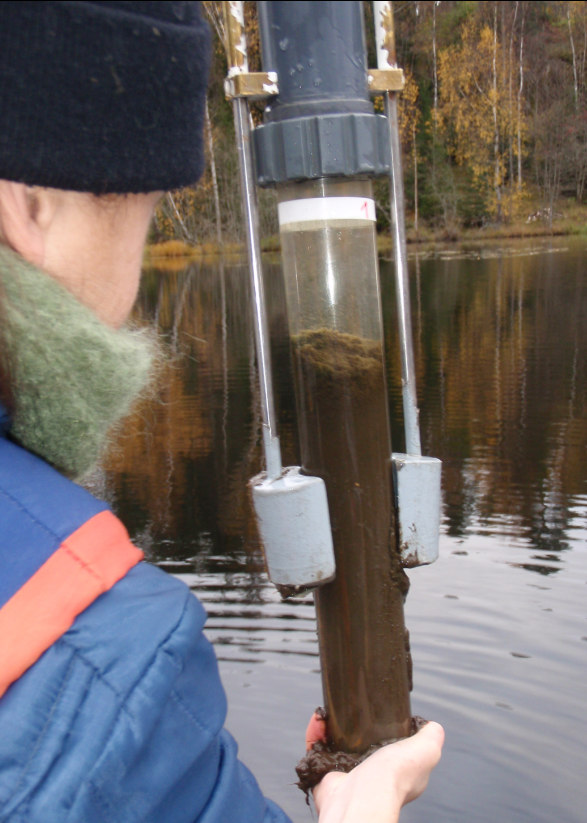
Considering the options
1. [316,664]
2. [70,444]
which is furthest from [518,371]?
[70,444]

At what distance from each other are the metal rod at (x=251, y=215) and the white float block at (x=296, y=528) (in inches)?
2.2

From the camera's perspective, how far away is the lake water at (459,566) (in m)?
3.50

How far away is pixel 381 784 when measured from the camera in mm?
1497

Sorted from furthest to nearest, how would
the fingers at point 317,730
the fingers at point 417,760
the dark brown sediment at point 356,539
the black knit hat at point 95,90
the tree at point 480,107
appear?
the tree at point 480,107 < the fingers at point 317,730 < the dark brown sediment at point 356,539 < the fingers at point 417,760 < the black knit hat at point 95,90

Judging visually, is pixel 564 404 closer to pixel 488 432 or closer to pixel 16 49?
pixel 488 432

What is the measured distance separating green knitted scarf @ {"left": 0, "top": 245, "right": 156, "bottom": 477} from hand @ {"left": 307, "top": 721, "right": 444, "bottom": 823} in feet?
2.27

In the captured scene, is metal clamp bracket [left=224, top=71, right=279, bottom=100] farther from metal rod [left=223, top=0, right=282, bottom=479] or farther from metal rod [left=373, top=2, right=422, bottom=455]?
metal rod [left=373, top=2, right=422, bottom=455]

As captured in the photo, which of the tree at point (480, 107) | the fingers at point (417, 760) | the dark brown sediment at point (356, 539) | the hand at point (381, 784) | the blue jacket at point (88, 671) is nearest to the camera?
the blue jacket at point (88, 671)

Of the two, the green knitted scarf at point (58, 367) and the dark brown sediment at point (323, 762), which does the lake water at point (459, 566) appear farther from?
the dark brown sediment at point (323, 762)

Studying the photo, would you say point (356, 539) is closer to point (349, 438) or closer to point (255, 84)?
point (349, 438)

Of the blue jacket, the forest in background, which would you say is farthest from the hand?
the forest in background

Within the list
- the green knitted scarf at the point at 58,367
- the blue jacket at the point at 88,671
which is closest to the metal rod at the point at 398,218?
the green knitted scarf at the point at 58,367

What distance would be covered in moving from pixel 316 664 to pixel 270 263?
Answer: 97.6 feet

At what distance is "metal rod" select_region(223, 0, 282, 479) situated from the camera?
5.69 feet
